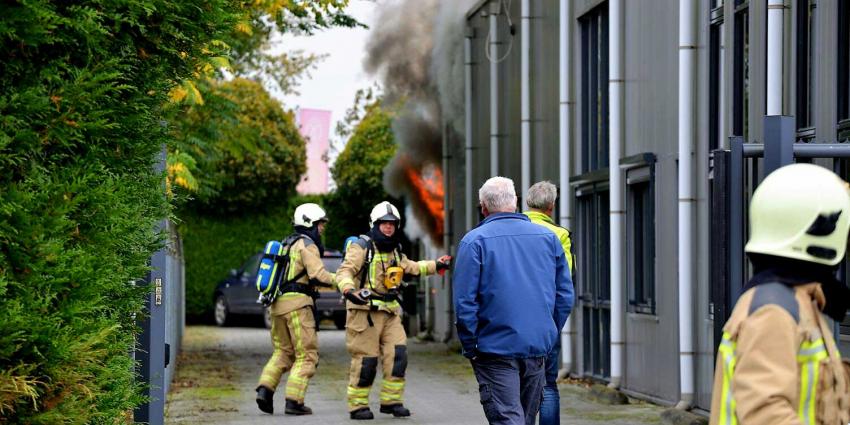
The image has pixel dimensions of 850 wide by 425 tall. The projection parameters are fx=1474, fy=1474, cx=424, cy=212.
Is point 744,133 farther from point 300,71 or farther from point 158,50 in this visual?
point 300,71

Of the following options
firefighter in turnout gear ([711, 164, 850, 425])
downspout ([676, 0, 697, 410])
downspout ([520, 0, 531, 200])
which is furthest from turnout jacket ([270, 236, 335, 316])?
firefighter in turnout gear ([711, 164, 850, 425])

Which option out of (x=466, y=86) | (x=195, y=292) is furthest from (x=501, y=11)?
(x=195, y=292)

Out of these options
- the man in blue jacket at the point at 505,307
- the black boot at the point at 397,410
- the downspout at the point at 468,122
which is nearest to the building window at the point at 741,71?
the black boot at the point at 397,410

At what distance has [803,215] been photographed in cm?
342

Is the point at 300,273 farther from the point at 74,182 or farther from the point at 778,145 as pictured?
the point at 778,145

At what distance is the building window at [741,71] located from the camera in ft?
37.8

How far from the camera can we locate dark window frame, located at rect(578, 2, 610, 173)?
1566cm

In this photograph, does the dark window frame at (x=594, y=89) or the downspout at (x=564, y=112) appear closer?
the dark window frame at (x=594, y=89)

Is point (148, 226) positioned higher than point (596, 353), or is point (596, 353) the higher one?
point (148, 226)

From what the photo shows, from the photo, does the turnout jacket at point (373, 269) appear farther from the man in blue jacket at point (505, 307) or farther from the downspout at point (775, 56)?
the man in blue jacket at point (505, 307)

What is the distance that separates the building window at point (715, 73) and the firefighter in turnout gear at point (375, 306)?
261 cm

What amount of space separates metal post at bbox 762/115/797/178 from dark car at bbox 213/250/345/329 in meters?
24.1

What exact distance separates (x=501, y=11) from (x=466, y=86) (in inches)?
114

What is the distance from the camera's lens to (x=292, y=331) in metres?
12.9
